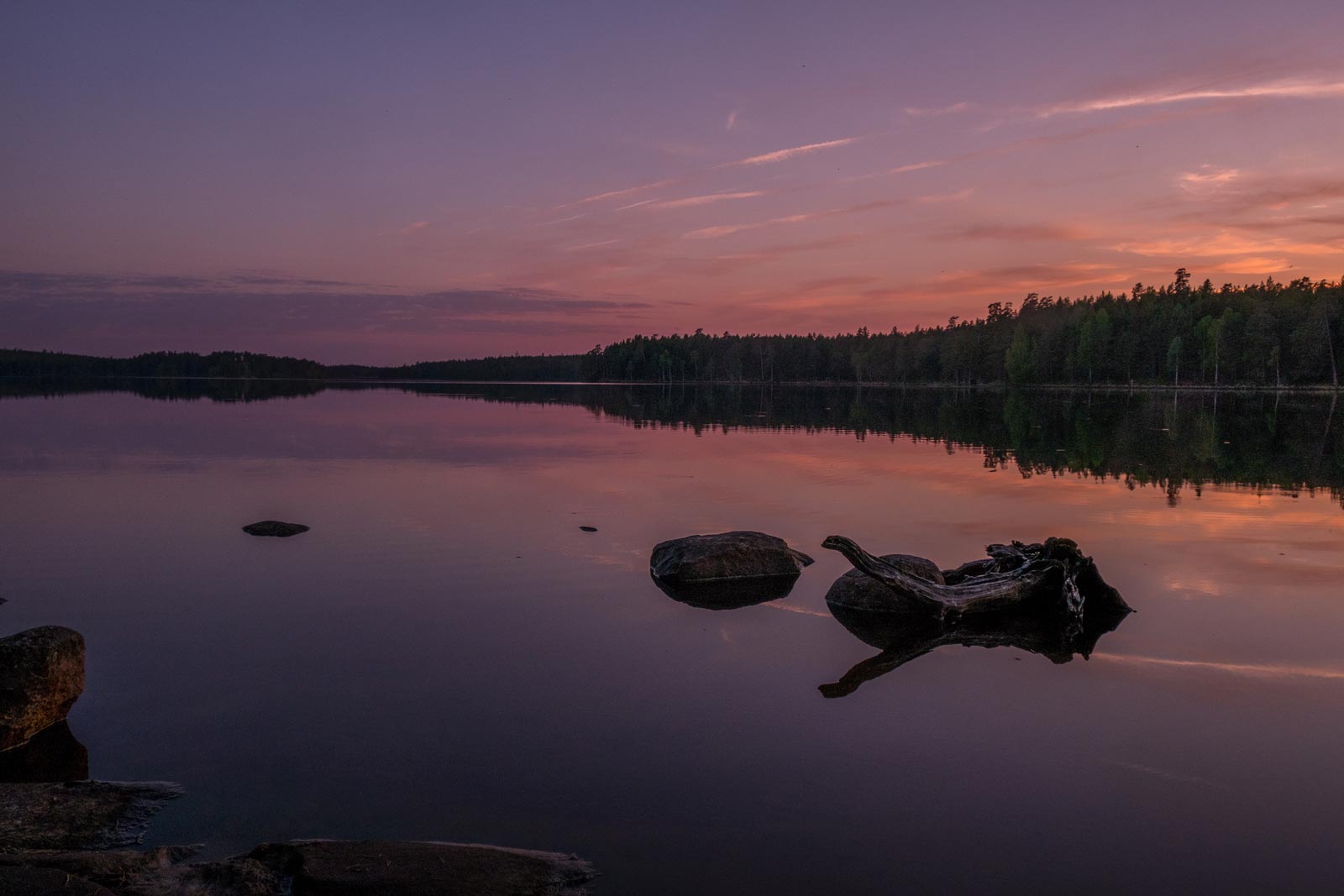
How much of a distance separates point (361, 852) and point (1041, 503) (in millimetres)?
22757

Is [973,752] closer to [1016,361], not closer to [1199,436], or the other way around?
[1199,436]

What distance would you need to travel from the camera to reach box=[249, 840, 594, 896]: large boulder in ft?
19.8

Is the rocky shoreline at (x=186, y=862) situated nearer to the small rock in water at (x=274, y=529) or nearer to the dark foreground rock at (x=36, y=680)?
the dark foreground rock at (x=36, y=680)

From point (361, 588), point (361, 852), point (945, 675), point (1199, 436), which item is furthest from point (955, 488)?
point (1199, 436)

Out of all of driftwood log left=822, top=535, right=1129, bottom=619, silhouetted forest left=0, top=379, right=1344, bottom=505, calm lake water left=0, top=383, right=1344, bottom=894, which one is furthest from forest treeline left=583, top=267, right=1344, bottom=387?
driftwood log left=822, top=535, right=1129, bottom=619

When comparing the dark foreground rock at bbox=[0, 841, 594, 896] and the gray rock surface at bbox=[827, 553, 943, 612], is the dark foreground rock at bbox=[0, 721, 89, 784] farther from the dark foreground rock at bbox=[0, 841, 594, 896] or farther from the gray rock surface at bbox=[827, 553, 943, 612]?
the gray rock surface at bbox=[827, 553, 943, 612]

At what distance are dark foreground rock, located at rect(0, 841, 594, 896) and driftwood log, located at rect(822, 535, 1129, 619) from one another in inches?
Result: 300

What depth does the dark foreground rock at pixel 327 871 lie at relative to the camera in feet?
19.1

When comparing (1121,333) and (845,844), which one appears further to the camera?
(1121,333)

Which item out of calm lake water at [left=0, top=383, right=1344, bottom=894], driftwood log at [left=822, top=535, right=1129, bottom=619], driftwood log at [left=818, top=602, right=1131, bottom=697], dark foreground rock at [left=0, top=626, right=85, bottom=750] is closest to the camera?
calm lake water at [left=0, top=383, right=1344, bottom=894]

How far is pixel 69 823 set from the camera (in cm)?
689

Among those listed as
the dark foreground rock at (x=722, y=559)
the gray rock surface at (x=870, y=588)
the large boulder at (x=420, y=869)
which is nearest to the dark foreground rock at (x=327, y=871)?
the large boulder at (x=420, y=869)

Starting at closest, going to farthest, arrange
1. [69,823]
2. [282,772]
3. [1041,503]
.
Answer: [69,823] → [282,772] → [1041,503]

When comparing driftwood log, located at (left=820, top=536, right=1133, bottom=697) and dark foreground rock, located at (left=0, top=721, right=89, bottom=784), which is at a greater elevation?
driftwood log, located at (left=820, top=536, right=1133, bottom=697)
